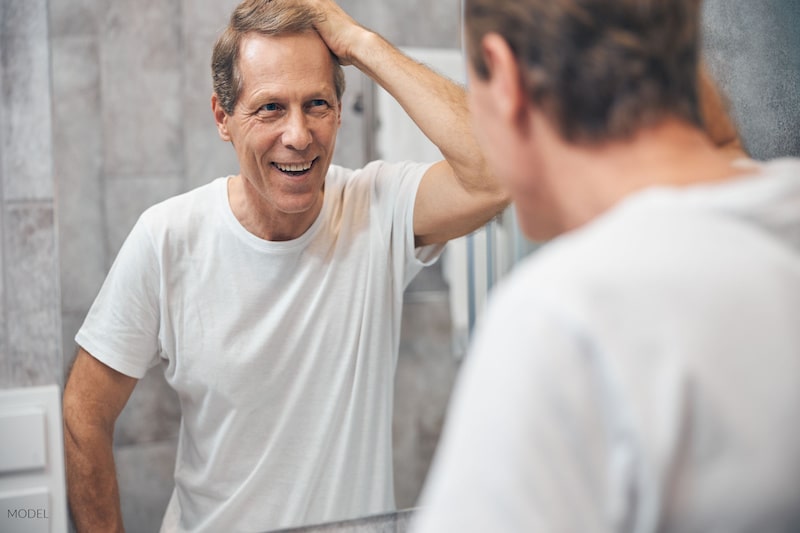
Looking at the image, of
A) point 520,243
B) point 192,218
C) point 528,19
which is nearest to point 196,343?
point 192,218

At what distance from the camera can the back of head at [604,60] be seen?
0.56m

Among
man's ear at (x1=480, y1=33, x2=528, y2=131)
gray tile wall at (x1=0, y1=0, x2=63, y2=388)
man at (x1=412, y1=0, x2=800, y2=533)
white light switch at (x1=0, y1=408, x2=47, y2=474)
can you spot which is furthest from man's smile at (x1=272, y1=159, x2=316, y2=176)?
man at (x1=412, y1=0, x2=800, y2=533)

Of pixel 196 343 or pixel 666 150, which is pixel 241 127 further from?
pixel 666 150

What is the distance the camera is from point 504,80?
60cm

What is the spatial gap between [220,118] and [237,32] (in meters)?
0.12

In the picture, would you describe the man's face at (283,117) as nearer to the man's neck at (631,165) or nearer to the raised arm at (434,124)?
the raised arm at (434,124)

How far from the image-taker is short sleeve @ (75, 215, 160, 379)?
3.42ft

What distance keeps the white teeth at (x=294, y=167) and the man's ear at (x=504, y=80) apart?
543 millimetres

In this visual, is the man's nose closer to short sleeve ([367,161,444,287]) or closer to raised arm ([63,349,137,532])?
short sleeve ([367,161,444,287])

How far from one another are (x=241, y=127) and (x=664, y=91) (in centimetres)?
66

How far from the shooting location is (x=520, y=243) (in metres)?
1.33

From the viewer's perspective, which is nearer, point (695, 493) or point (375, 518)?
point (695, 493)

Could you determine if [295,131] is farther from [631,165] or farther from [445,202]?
[631,165]

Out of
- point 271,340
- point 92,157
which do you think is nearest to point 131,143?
point 92,157
